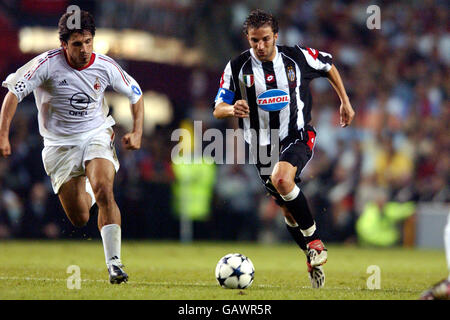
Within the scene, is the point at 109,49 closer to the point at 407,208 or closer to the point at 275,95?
the point at 407,208

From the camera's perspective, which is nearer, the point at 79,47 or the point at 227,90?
the point at 79,47

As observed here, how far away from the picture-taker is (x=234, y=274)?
21.6 ft

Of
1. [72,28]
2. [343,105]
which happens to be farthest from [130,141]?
[343,105]

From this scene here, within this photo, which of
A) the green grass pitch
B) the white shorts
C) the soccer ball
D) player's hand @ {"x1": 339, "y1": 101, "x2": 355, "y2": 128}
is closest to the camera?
the green grass pitch

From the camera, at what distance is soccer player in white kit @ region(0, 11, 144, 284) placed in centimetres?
677

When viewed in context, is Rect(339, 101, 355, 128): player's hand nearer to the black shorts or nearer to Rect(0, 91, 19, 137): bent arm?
the black shorts

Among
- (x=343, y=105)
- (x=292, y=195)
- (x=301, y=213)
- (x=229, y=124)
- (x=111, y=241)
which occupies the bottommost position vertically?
(x=111, y=241)

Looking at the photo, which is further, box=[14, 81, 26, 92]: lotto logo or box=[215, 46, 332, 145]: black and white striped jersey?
box=[215, 46, 332, 145]: black and white striped jersey

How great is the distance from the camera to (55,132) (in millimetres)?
7430

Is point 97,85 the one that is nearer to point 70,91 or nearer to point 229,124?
point 70,91

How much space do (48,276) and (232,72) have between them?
102 inches

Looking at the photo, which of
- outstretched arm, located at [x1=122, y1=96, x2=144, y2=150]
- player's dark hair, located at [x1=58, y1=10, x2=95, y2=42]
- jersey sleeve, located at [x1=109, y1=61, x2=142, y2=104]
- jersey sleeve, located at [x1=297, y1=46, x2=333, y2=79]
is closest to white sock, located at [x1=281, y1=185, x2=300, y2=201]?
jersey sleeve, located at [x1=297, y1=46, x2=333, y2=79]

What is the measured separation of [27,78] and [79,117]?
691 millimetres
